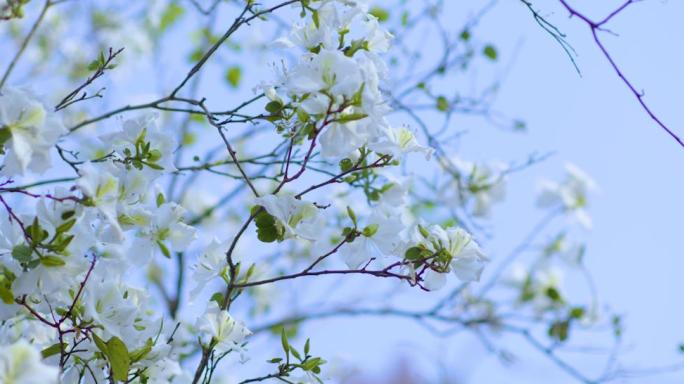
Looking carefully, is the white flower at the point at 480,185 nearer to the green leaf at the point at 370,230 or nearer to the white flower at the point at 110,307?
the green leaf at the point at 370,230

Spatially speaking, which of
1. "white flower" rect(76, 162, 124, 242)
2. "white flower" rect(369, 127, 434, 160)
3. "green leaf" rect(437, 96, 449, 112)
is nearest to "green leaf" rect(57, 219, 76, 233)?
Answer: "white flower" rect(76, 162, 124, 242)

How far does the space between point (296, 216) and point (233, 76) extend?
7.76ft

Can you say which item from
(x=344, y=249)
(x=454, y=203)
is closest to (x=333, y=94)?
(x=344, y=249)

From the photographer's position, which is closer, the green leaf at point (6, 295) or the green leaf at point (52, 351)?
the green leaf at point (6, 295)

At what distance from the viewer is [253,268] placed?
1.48m

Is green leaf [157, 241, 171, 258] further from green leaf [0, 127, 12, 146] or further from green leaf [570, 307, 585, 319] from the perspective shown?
green leaf [570, 307, 585, 319]

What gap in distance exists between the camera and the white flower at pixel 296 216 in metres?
1.33

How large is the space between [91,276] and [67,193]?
0.17 m

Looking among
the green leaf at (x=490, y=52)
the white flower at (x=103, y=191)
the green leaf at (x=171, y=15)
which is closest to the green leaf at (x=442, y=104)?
the green leaf at (x=490, y=52)

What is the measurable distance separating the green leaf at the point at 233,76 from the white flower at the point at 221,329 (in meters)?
2.31

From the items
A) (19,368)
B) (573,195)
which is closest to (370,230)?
(19,368)

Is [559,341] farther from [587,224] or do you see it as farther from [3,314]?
[3,314]

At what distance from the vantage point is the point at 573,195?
3443 millimetres

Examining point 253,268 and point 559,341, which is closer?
point 253,268
